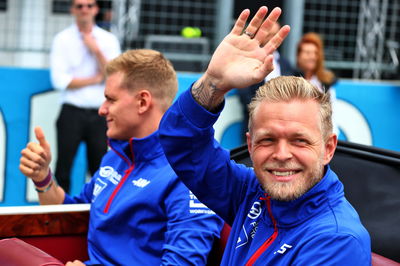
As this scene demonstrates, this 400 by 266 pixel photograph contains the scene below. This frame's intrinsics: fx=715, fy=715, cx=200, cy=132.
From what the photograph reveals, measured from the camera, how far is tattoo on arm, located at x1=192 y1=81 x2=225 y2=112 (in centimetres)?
190

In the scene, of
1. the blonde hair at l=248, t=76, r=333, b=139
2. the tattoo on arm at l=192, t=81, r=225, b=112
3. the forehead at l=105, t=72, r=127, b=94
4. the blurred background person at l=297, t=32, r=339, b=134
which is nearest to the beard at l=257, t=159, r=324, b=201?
the blonde hair at l=248, t=76, r=333, b=139

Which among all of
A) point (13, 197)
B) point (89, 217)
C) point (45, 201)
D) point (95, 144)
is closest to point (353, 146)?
point (89, 217)

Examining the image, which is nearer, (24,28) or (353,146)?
(353,146)

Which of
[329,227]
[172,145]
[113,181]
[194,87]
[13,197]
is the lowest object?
[13,197]

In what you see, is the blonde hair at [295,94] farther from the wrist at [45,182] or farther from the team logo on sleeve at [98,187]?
the wrist at [45,182]

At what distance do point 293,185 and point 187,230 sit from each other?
1.99 feet

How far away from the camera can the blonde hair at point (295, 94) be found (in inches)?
74.5

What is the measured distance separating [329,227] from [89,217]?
124 cm

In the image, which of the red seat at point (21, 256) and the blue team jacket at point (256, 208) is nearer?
the blue team jacket at point (256, 208)

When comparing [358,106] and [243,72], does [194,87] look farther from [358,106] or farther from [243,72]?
[358,106]

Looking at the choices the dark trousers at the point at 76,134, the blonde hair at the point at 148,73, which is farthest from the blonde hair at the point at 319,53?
the blonde hair at the point at 148,73

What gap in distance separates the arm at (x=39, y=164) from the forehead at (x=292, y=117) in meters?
1.27

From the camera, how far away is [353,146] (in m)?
2.54

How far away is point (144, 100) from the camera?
2807 mm
